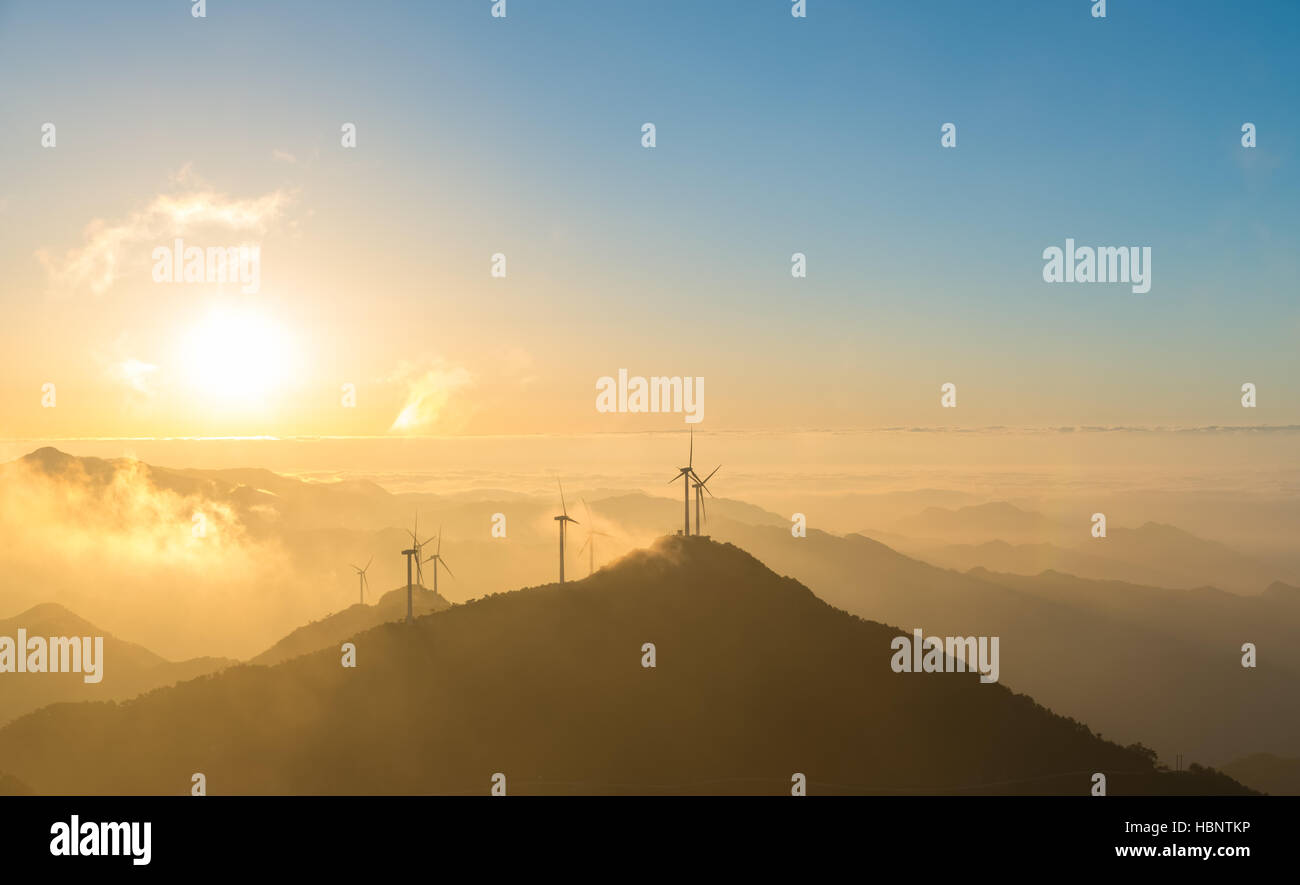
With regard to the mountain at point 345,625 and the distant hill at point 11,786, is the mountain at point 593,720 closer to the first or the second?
the distant hill at point 11,786

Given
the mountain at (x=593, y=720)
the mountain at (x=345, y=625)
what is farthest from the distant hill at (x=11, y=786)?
the mountain at (x=345, y=625)

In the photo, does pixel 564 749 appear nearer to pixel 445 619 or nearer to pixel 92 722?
pixel 445 619

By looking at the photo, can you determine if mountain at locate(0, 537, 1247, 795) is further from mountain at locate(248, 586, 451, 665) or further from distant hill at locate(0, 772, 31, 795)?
mountain at locate(248, 586, 451, 665)

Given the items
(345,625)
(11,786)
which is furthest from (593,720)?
(345,625)

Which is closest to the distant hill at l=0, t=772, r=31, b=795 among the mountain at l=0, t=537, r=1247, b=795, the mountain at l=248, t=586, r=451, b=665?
the mountain at l=0, t=537, r=1247, b=795

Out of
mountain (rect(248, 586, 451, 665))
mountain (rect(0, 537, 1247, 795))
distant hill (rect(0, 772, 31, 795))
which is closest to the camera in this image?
distant hill (rect(0, 772, 31, 795))

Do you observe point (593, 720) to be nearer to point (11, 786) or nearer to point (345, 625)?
point (11, 786)
